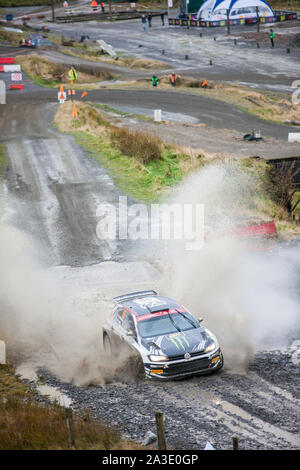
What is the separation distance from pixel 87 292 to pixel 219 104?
35.3m

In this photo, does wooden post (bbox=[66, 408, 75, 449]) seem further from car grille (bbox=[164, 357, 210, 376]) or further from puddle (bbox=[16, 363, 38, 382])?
puddle (bbox=[16, 363, 38, 382])

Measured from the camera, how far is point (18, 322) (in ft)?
57.3

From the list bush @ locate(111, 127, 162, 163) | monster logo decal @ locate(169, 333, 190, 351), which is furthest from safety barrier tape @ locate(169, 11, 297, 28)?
monster logo decal @ locate(169, 333, 190, 351)

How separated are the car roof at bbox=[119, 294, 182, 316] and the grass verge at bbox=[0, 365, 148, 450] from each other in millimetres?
3294

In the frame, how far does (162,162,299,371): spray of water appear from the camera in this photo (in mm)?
16391

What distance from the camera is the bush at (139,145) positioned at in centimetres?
3484

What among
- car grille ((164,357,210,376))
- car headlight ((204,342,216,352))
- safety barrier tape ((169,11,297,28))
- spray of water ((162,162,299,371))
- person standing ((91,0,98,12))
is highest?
person standing ((91,0,98,12))

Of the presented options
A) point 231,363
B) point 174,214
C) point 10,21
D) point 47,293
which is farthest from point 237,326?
point 10,21

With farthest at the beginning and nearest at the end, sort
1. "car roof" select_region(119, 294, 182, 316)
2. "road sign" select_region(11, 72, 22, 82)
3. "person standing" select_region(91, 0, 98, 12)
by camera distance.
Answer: "person standing" select_region(91, 0, 98, 12), "road sign" select_region(11, 72, 22, 82), "car roof" select_region(119, 294, 182, 316)

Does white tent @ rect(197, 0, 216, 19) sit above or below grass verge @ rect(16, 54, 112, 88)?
above

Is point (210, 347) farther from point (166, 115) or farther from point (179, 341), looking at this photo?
point (166, 115)

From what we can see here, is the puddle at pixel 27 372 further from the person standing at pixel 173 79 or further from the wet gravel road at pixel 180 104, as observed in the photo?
the person standing at pixel 173 79

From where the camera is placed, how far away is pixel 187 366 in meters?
13.2

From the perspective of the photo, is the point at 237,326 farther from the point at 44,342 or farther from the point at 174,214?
the point at 174,214
